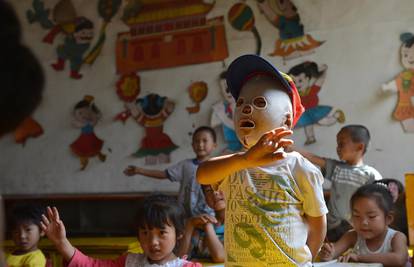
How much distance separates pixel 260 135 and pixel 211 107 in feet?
10.1

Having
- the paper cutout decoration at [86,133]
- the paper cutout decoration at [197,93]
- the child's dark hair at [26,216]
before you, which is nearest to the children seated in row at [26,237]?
the child's dark hair at [26,216]

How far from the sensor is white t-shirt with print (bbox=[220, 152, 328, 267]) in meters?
1.68

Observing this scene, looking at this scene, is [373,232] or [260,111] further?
[373,232]

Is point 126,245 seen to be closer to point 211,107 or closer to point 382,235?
point 211,107

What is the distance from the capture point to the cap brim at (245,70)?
1.78 m

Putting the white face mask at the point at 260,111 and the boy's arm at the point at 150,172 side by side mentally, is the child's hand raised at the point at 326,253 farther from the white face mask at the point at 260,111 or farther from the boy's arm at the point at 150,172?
the boy's arm at the point at 150,172

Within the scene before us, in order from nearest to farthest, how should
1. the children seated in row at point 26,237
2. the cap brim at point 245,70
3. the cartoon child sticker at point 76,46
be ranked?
the cap brim at point 245,70, the children seated in row at point 26,237, the cartoon child sticker at point 76,46

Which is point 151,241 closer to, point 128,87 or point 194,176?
point 194,176

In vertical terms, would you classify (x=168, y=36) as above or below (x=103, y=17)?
below

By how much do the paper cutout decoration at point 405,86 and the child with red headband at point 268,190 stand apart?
259cm

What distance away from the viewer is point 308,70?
442cm

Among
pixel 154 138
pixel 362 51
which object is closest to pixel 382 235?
pixel 362 51

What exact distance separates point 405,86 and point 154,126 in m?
2.12

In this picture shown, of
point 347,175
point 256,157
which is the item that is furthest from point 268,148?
point 347,175
